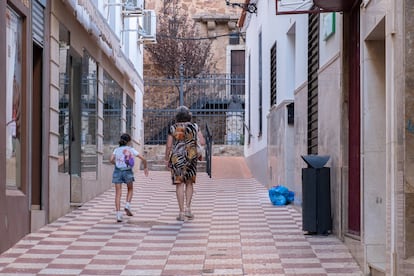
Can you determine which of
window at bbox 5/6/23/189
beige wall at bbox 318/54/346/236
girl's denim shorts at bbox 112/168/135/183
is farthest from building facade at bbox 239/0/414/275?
window at bbox 5/6/23/189

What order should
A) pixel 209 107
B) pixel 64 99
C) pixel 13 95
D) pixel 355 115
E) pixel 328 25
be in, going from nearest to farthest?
1. pixel 355 115
2. pixel 13 95
3. pixel 328 25
4. pixel 64 99
5. pixel 209 107

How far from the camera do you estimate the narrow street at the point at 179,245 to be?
24.7 ft

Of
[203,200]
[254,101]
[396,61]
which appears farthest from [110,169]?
[396,61]

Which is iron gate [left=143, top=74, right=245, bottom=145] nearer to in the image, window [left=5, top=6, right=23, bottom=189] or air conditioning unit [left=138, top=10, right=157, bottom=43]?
air conditioning unit [left=138, top=10, right=157, bottom=43]

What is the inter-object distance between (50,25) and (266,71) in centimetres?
771

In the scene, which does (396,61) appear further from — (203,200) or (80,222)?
(203,200)

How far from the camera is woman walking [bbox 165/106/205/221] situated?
11.1 m

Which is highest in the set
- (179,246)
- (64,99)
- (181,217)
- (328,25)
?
(328,25)

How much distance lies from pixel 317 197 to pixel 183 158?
2607 millimetres

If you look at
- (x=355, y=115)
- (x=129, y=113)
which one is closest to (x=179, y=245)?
(x=355, y=115)

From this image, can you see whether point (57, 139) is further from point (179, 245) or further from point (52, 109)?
point (179, 245)

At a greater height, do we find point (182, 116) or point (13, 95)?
point (13, 95)

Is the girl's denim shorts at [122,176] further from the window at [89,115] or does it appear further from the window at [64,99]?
the window at [89,115]

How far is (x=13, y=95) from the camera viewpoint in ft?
29.7
